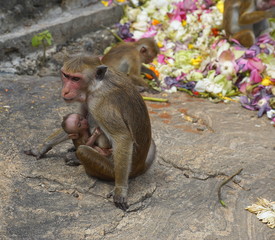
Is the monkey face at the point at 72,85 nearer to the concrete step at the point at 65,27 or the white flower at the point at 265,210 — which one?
the white flower at the point at 265,210

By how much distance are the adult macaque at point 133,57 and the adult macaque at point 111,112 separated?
10.4 ft

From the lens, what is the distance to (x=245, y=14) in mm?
8523

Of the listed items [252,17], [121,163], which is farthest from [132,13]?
[121,163]

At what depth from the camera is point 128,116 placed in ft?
13.5

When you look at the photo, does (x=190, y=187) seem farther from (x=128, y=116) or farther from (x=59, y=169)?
(x=59, y=169)

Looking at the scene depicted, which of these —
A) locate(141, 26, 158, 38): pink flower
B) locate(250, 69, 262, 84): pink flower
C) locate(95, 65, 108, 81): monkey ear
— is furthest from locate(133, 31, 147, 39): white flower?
locate(95, 65, 108, 81): monkey ear

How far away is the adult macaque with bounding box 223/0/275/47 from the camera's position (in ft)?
27.7

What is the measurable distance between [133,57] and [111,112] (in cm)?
361

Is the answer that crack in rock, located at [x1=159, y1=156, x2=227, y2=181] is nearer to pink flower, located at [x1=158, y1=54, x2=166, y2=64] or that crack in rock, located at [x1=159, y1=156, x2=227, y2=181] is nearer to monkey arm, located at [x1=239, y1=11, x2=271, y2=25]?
pink flower, located at [x1=158, y1=54, x2=166, y2=64]

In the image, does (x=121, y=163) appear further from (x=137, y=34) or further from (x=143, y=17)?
(x=143, y=17)

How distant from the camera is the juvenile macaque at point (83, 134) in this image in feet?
14.0

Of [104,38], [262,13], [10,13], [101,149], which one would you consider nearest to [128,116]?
[101,149]

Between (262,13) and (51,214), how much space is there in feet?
19.7

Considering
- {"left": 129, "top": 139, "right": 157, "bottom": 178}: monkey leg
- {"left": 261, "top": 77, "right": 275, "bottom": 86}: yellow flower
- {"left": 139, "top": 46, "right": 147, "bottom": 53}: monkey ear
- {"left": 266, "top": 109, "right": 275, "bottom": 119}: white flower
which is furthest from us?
{"left": 139, "top": 46, "right": 147, "bottom": 53}: monkey ear
